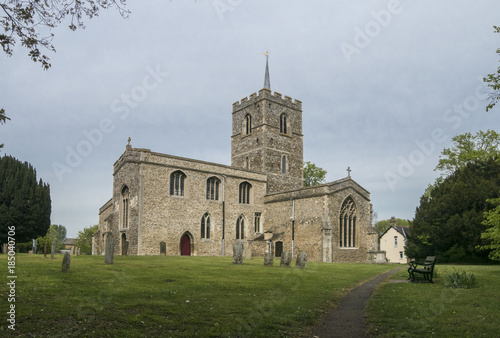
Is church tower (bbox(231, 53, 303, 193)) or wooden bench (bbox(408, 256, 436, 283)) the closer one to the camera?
wooden bench (bbox(408, 256, 436, 283))

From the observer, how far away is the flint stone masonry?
98.8 ft

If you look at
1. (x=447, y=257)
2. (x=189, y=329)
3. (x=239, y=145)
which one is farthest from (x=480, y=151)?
(x=189, y=329)

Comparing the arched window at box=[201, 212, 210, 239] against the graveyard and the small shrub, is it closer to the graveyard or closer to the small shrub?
the graveyard

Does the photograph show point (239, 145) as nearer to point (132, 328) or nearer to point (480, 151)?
point (480, 151)

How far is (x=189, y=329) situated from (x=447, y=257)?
101 ft

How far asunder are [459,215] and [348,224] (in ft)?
28.2

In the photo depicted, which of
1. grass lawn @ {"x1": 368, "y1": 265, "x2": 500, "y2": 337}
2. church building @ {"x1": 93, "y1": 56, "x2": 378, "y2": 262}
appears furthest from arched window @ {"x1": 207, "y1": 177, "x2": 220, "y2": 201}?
grass lawn @ {"x1": 368, "y1": 265, "x2": 500, "y2": 337}

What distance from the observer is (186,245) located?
105ft

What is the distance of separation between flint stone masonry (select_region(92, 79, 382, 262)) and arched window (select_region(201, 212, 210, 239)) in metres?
0.08

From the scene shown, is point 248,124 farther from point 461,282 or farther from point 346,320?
point 346,320

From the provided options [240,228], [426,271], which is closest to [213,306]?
[426,271]

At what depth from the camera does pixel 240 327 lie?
25.0 ft

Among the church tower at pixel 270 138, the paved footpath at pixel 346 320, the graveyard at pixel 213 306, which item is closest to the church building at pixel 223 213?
the church tower at pixel 270 138

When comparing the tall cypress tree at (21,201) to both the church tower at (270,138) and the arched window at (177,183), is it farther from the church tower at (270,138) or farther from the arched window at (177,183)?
the church tower at (270,138)
